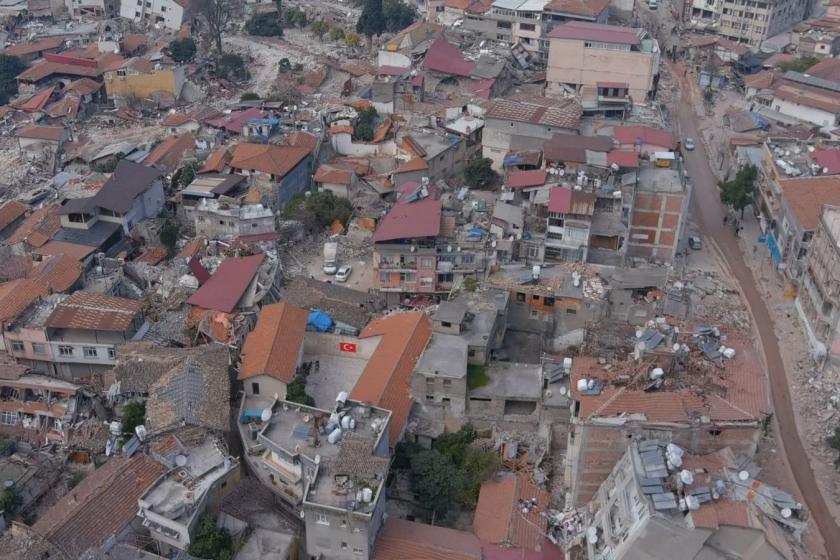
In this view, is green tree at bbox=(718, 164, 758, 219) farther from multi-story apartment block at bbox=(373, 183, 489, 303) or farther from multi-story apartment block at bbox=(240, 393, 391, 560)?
multi-story apartment block at bbox=(240, 393, 391, 560)

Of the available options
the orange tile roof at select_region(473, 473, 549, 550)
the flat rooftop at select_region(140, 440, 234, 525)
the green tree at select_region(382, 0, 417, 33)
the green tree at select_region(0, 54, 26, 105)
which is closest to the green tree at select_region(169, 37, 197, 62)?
the green tree at select_region(0, 54, 26, 105)

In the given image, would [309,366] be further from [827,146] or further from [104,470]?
[827,146]

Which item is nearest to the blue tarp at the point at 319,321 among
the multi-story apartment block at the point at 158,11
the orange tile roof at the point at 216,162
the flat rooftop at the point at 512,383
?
the flat rooftop at the point at 512,383

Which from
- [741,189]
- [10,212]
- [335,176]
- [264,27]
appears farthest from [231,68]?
[741,189]

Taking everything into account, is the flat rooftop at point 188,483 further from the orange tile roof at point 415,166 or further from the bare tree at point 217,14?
the bare tree at point 217,14

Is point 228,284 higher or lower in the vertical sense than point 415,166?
lower

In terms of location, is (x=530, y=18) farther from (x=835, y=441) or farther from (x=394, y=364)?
(x=835, y=441)
